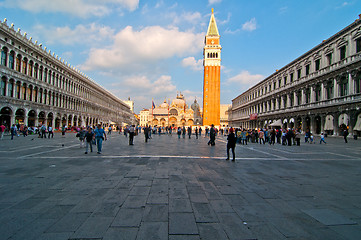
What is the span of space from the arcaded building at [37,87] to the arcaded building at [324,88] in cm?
3967

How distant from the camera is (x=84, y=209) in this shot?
10.5 feet

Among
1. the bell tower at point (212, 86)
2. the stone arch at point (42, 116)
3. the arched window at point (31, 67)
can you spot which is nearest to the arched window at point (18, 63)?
the arched window at point (31, 67)

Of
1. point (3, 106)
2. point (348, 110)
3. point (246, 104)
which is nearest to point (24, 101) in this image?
point (3, 106)

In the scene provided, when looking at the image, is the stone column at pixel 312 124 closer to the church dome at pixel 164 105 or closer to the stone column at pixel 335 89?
the stone column at pixel 335 89

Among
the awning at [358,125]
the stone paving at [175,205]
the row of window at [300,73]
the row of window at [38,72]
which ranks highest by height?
the row of window at [300,73]

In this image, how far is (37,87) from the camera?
3181cm

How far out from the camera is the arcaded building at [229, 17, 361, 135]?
74.3 ft

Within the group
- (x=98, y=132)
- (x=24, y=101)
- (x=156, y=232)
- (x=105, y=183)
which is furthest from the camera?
(x=24, y=101)

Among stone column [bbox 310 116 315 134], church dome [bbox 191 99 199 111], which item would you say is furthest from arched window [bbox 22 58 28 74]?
church dome [bbox 191 99 199 111]

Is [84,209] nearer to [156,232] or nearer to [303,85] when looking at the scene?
[156,232]

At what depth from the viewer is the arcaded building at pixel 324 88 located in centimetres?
2264

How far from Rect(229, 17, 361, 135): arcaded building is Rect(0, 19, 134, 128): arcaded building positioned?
3967 centimetres

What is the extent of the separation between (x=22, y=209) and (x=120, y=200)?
5.28ft

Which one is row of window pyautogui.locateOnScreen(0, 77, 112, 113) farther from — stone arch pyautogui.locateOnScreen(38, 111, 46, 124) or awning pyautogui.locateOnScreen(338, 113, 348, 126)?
awning pyautogui.locateOnScreen(338, 113, 348, 126)
